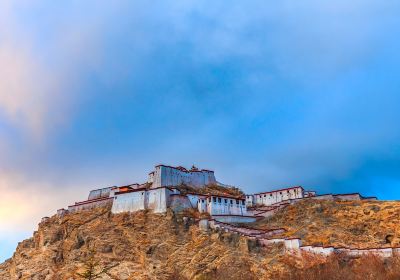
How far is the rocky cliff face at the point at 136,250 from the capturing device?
1778 inches

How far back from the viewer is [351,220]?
5159cm

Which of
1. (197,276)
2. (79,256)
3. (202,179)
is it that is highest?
(202,179)

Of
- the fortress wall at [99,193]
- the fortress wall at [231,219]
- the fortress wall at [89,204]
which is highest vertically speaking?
the fortress wall at [99,193]

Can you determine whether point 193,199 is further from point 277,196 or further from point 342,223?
point 342,223

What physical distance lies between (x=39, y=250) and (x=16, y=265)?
3.33 metres

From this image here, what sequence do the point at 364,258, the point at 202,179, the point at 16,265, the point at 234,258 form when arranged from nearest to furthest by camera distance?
the point at 364,258 → the point at 234,258 → the point at 16,265 → the point at 202,179

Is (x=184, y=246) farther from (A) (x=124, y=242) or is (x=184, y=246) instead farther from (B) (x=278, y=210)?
(B) (x=278, y=210)

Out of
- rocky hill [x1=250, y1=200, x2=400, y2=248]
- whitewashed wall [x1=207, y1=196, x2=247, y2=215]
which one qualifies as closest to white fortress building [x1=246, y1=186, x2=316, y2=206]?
rocky hill [x1=250, y1=200, x2=400, y2=248]

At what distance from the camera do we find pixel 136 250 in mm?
50594

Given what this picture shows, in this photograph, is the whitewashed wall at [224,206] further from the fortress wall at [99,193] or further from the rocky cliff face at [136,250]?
the fortress wall at [99,193]

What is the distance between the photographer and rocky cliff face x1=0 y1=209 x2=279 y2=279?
4516 centimetres

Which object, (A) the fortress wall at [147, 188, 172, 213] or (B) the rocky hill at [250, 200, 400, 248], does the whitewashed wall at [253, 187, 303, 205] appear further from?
(A) the fortress wall at [147, 188, 172, 213]

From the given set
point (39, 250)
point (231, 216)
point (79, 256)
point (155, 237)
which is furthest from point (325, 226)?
point (39, 250)

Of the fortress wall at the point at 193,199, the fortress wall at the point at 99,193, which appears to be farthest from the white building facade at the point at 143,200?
the fortress wall at the point at 99,193
